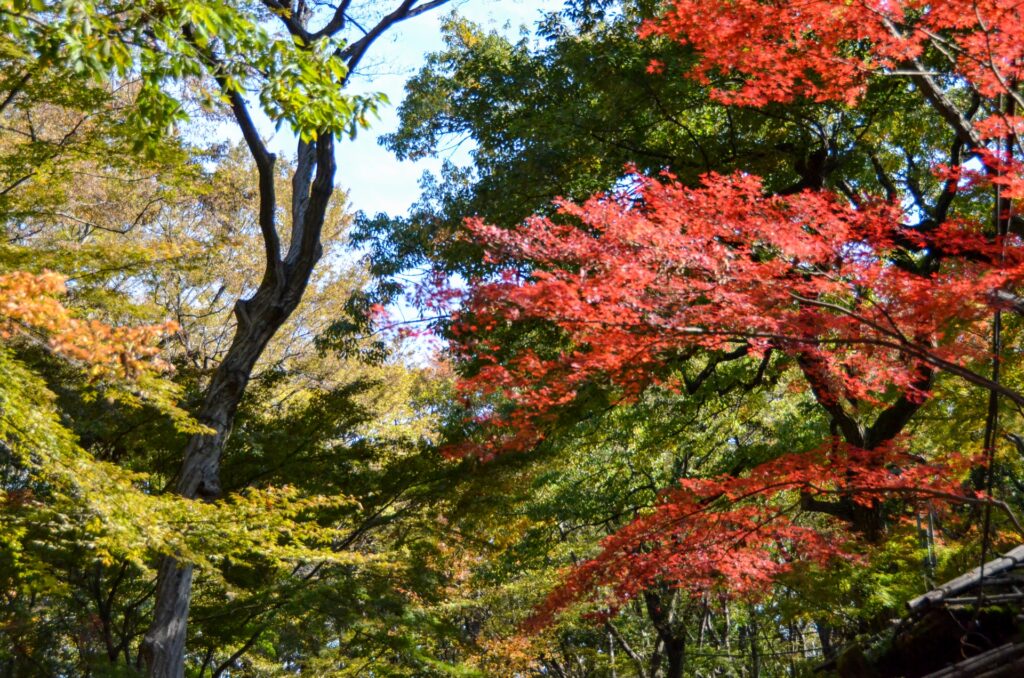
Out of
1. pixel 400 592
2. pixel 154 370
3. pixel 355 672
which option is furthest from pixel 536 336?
pixel 355 672

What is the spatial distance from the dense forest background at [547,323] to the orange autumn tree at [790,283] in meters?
0.04

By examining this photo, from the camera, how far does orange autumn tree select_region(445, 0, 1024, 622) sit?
4.53 m

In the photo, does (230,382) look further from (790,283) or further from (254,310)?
(790,283)

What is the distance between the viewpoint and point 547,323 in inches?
325

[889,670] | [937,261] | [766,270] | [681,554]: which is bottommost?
[889,670]

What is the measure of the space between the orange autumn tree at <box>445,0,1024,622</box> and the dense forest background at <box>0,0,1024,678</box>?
0.12 ft

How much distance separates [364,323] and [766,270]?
18.6 feet

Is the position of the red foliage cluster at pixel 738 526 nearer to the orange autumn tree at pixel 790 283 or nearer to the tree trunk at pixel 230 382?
the orange autumn tree at pixel 790 283

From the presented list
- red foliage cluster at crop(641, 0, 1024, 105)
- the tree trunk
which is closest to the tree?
the tree trunk

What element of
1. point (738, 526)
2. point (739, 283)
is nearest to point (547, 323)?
point (738, 526)

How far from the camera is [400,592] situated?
368 inches

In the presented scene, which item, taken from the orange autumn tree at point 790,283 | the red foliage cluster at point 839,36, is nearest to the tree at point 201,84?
the orange autumn tree at point 790,283

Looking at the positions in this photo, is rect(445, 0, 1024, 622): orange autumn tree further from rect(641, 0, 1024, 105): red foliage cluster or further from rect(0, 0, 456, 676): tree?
rect(0, 0, 456, 676): tree

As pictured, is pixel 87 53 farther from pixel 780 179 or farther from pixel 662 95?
pixel 780 179
